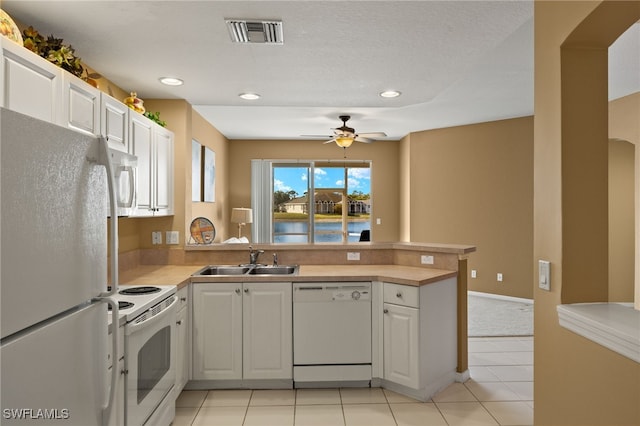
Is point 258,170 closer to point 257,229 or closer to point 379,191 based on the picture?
point 257,229

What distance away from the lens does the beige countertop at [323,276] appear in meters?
2.93

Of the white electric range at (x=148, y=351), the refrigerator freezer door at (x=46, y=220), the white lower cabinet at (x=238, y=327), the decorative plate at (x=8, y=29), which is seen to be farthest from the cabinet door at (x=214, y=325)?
the decorative plate at (x=8, y=29)

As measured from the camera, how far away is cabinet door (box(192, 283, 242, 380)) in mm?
3043

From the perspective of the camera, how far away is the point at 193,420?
2656 millimetres

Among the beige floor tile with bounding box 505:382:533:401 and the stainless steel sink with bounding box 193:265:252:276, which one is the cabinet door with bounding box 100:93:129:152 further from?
the beige floor tile with bounding box 505:382:533:401

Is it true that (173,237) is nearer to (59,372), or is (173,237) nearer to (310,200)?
(59,372)

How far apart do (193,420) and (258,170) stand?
5.77m

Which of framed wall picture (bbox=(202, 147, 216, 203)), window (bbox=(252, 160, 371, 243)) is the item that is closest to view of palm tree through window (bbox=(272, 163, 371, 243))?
window (bbox=(252, 160, 371, 243))

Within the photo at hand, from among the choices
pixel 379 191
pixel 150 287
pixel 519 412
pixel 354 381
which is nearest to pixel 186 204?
pixel 150 287

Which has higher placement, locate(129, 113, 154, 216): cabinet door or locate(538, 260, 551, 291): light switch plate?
locate(129, 113, 154, 216): cabinet door

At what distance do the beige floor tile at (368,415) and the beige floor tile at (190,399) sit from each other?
1057mm

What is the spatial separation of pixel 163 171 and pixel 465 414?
300 cm

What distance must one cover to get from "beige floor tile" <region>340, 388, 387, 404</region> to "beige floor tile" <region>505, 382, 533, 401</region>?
1.03 meters

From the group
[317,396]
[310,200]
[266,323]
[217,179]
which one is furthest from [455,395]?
[310,200]
